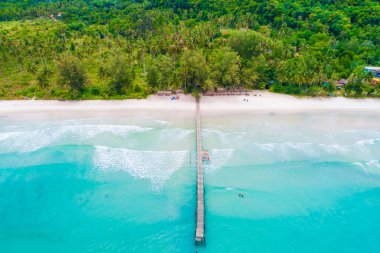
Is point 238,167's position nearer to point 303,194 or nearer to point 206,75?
point 303,194

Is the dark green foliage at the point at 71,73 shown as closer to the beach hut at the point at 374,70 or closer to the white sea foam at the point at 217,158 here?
the white sea foam at the point at 217,158

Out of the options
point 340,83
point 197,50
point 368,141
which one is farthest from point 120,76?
point 340,83

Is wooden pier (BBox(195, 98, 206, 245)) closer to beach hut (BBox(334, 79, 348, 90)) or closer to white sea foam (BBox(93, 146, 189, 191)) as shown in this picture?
white sea foam (BBox(93, 146, 189, 191))

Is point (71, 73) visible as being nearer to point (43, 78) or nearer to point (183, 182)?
point (43, 78)

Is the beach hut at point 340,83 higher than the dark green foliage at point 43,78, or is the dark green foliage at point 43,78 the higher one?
the dark green foliage at point 43,78

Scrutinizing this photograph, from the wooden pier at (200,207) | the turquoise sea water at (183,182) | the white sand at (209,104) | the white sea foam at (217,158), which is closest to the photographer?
the wooden pier at (200,207)

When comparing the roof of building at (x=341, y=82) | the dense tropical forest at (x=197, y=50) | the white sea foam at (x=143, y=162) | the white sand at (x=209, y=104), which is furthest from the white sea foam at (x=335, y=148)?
the roof of building at (x=341, y=82)

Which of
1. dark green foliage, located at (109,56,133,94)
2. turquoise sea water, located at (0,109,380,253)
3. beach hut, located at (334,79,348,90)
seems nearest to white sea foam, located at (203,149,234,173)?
turquoise sea water, located at (0,109,380,253)
